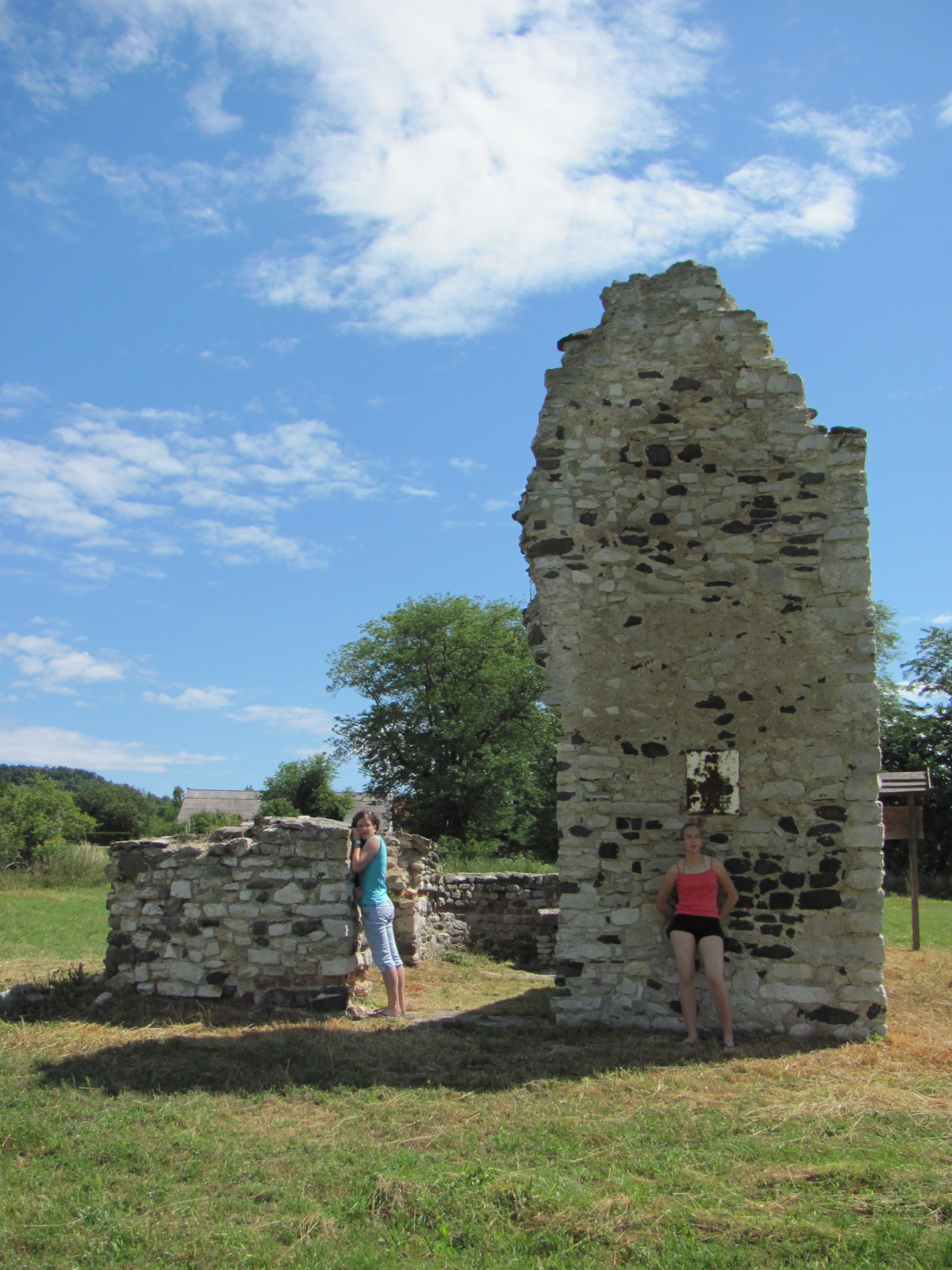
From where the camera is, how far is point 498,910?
43.1 ft

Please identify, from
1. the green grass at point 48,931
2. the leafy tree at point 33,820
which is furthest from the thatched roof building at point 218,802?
the green grass at point 48,931

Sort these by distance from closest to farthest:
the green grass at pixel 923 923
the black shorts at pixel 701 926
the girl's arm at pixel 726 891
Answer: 1. the black shorts at pixel 701 926
2. the girl's arm at pixel 726 891
3. the green grass at pixel 923 923

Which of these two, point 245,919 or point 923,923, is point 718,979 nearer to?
point 245,919

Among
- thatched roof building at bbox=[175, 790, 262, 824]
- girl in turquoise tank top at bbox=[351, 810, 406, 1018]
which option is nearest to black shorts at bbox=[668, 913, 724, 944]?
girl in turquoise tank top at bbox=[351, 810, 406, 1018]

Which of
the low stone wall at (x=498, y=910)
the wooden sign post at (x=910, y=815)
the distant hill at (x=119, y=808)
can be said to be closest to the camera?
the wooden sign post at (x=910, y=815)

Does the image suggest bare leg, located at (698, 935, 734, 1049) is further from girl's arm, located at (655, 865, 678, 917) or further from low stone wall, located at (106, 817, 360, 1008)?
low stone wall, located at (106, 817, 360, 1008)

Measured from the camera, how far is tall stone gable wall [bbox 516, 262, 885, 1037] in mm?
7070

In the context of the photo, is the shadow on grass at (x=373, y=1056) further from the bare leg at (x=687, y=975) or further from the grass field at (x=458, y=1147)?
the bare leg at (x=687, y=975)

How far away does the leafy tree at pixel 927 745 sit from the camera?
89.8 ft

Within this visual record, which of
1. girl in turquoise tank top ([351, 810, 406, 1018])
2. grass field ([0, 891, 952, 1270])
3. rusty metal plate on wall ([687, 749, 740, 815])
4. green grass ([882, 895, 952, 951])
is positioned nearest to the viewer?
grass field ([0, 891, 952, 1270])

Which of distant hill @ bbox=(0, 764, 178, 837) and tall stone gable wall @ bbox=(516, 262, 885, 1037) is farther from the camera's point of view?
distant hill @ bbox=(0, 764, 178, 837)

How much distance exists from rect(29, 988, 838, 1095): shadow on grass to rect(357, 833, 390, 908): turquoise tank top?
936 millimetres

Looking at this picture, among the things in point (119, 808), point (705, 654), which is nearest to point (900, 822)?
point (705, 654)

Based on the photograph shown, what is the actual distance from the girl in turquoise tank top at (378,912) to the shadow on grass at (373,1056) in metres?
0.33
